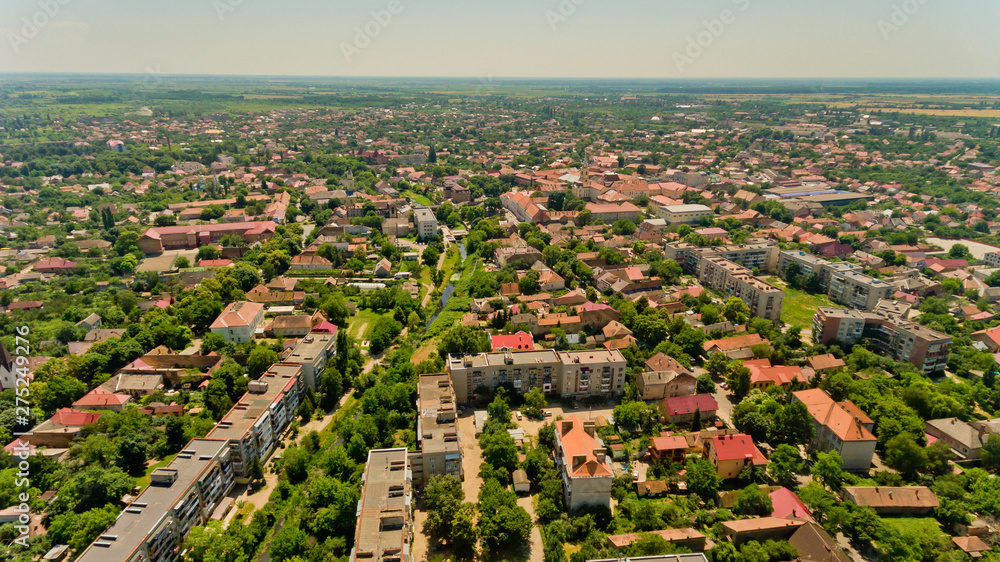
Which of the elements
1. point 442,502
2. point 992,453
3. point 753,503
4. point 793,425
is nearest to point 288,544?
point 442,502

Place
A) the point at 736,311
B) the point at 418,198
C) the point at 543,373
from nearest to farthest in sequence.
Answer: the point at 543,373 → the point at 736,311 → the point at 418,198

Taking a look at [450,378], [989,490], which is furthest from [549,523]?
[989,490]

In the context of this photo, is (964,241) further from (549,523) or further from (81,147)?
(81,147)

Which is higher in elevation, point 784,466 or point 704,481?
point 784,466

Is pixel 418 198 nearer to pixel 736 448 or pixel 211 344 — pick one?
pixel 211 344

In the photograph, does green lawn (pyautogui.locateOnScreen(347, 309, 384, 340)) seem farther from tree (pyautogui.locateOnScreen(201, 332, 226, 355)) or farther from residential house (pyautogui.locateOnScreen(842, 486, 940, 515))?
residential house (pyautogui.locateOnScreen(842, 486, 940, 515))

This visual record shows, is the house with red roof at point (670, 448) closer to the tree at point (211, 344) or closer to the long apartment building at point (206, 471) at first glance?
the long apartment building at point (206, 471)
